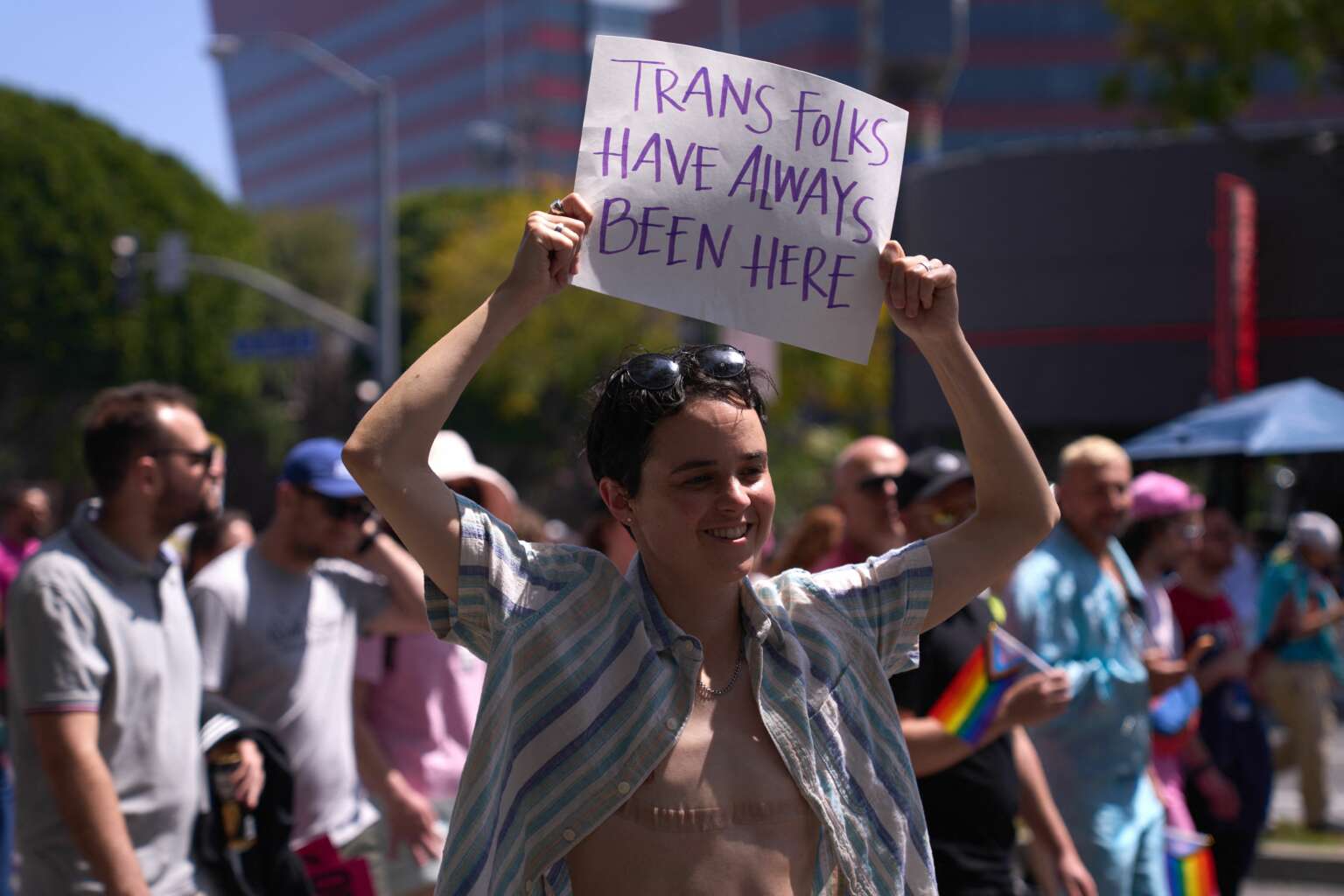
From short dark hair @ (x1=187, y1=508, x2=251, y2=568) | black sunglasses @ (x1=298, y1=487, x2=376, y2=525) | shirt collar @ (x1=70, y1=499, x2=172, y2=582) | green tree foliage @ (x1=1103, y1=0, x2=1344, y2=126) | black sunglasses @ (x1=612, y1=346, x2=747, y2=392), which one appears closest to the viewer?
black sunglasses @ (x1=612, y1=346, x2=747, y2=392)

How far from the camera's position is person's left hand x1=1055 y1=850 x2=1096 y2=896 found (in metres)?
4.43

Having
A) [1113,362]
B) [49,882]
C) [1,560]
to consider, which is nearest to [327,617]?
[49,882]

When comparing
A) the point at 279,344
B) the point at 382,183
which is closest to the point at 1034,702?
the point at 279,344

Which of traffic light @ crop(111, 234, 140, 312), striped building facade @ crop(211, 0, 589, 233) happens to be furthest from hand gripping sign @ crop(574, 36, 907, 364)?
striped building facade @ crop(211, 0, 589, 233)

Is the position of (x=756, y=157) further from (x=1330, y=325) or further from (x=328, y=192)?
(x=328, y=192)

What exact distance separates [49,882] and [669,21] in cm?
8853

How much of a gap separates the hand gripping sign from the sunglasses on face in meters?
2.29

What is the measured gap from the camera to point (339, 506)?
4.61 meters

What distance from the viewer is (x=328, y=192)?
375ft

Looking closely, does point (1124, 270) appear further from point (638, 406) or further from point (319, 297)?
point (319, 297)

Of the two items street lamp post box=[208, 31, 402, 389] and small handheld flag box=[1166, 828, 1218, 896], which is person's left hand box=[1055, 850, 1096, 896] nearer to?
small handheld flag box=[1166, 828, 1218, 896]

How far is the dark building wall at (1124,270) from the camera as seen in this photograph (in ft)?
66.1

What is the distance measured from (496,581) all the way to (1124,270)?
19.8 meters

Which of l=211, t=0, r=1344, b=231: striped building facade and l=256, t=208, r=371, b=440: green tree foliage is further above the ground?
l=211, t=0, r=1344, b=231: striped building facade
